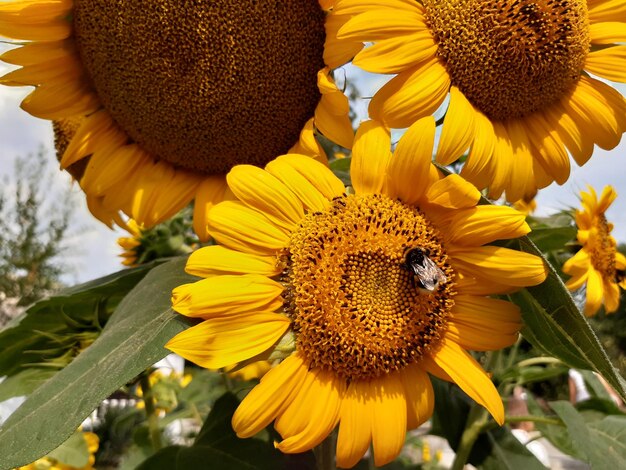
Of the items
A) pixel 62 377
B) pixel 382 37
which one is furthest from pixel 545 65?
pixel 62 377

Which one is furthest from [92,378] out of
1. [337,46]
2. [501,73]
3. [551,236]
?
[551,236]

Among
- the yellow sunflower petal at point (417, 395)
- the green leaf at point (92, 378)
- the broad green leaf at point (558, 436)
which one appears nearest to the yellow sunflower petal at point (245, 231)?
the green leaf at point (92, 378)

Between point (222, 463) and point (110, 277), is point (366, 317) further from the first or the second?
point (110, 277)

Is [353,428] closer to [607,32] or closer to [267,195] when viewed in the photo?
[267,195]

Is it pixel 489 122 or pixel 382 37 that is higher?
pixel 382 37

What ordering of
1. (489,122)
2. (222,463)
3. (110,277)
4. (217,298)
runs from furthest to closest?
(110,277), (222,463), (489,122), (217,298)

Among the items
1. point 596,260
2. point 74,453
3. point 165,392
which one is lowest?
point 165,392
